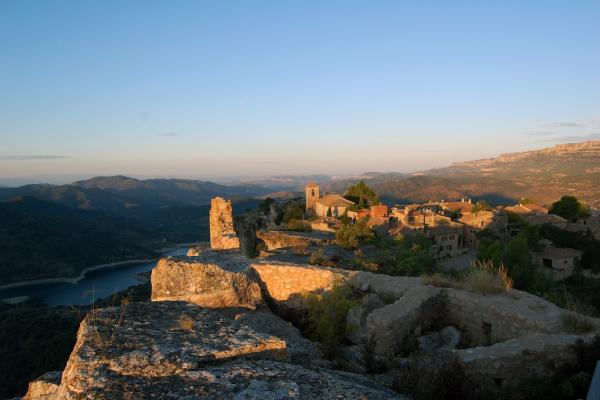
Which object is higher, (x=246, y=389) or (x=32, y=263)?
(x=246, y=389)

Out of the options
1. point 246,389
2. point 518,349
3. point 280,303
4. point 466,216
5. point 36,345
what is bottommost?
point 36,345

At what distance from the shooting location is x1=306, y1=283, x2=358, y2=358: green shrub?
6.75m

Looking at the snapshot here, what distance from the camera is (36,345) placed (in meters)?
28.9

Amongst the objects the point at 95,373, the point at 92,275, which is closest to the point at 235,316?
the point at 95,373

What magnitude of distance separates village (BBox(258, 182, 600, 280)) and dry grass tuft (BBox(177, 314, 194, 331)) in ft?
76.5

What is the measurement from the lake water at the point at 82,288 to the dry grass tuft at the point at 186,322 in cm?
5853

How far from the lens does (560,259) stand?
109ft

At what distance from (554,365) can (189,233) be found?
120332mm

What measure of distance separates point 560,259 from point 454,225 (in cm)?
894

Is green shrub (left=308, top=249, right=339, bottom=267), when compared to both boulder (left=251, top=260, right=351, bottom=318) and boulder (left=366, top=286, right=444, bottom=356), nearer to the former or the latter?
boulder (left=251, top=260, right=351, bottom=318)

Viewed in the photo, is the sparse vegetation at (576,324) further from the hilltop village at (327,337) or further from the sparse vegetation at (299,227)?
the sparse vegetation at (299,227)

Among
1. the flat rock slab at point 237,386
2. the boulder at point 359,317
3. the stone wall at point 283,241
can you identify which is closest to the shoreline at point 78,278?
the stone wall at point 283,241

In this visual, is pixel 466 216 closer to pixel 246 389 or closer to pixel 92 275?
pixel 246 389

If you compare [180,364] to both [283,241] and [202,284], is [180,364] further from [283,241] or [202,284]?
[283,241]
